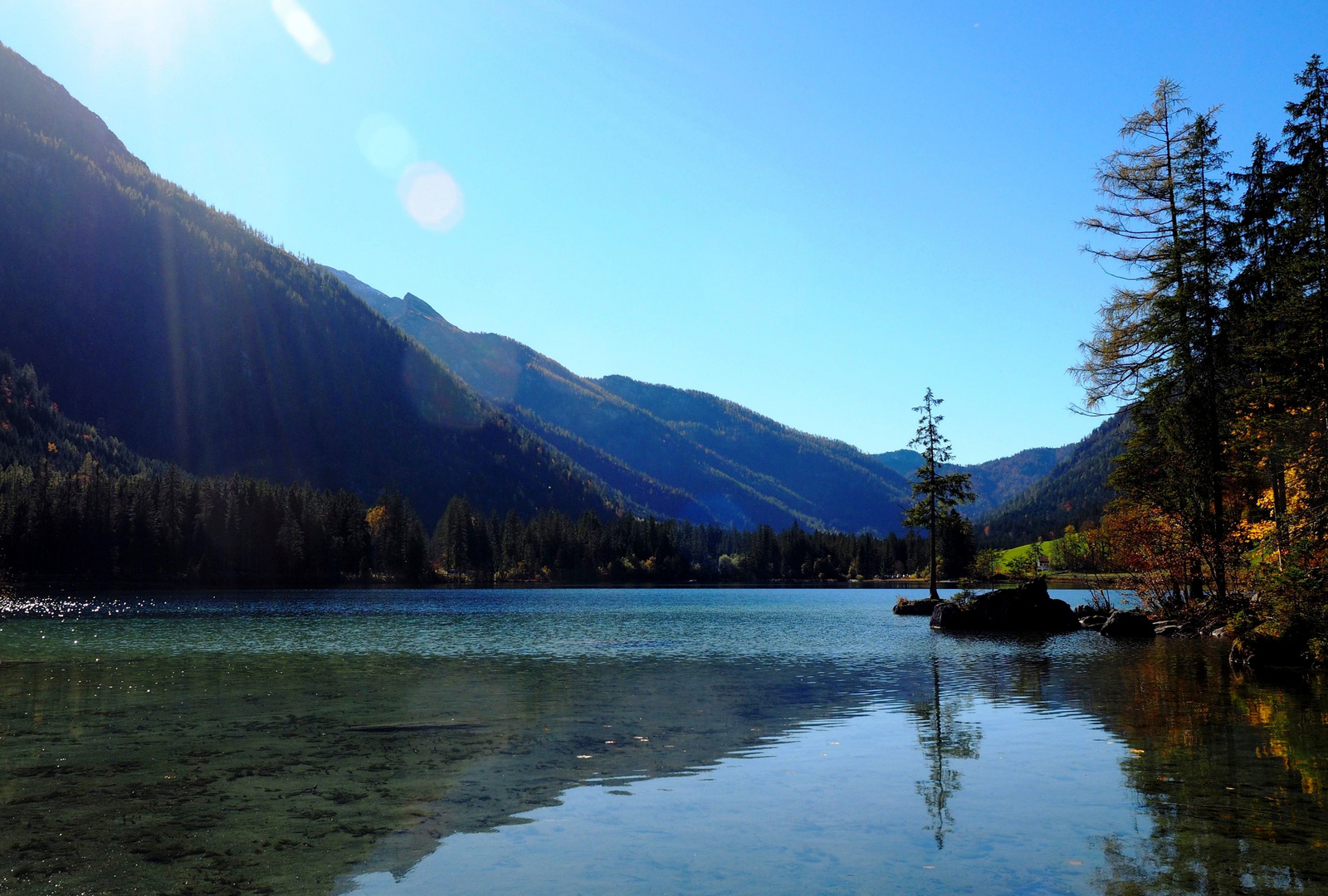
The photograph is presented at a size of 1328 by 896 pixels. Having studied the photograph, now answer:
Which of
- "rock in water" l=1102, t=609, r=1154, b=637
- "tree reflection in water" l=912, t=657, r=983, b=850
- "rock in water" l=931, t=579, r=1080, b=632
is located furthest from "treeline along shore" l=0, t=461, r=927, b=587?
"tree reflection in water" l=912, t=657, r=983, b=850

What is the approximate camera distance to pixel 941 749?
17203mm

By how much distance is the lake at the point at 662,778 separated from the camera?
9.89 metres

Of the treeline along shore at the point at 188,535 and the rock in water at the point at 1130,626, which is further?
the treeline along shore at the point at 188,535

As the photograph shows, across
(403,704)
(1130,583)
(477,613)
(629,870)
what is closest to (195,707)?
(403,704)

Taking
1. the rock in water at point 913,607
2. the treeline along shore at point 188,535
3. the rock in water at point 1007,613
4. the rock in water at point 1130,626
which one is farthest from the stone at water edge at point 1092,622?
the treeline along shore at point 188,535

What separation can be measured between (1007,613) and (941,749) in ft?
142

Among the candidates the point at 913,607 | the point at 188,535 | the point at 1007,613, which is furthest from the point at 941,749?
the point at 188,535

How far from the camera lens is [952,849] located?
10656 millimetres

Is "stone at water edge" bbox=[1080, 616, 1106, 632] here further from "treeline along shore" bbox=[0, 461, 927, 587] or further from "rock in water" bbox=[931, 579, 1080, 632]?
"treeline along shore" bbox=[0, 461, 927, 587]

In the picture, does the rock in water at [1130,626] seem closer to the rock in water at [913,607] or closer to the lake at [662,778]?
the lake at [662,778]

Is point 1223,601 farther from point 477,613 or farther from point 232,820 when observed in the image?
point 477,613

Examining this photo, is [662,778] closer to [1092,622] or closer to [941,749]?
[941,749]

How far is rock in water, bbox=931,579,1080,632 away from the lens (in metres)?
56.2

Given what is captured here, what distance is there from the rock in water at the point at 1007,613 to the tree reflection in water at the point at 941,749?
3241 cm
